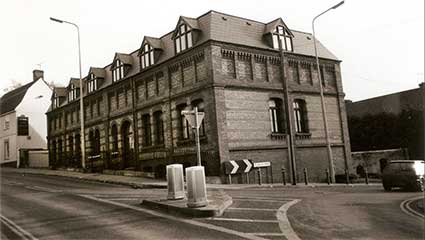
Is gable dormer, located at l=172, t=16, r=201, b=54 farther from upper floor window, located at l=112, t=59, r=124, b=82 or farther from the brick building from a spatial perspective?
upper floor window, located at l=112, t=59, r=124, b=82

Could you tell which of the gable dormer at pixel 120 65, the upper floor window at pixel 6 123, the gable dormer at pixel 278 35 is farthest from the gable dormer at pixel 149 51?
the upper floor window at pixel 6 123

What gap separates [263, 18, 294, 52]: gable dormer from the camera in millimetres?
27672

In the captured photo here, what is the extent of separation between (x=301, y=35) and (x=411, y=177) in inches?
671

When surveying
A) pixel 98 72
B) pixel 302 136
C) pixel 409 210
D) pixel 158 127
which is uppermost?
pixel 98 72

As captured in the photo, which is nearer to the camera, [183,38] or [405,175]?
[405,175]

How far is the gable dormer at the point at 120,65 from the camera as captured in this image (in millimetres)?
32438

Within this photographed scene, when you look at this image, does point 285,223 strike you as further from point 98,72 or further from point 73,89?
point 73,89

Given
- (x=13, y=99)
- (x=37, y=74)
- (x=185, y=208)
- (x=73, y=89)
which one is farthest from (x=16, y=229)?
(x=37, y=74)

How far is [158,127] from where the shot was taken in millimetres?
28750

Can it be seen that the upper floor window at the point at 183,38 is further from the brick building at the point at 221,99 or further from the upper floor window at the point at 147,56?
the upper floor window at the point at 147,56

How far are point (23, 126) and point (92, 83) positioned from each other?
1436cm

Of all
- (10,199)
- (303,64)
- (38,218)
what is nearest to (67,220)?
(38,218)

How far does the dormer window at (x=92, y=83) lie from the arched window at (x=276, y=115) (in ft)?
56.8

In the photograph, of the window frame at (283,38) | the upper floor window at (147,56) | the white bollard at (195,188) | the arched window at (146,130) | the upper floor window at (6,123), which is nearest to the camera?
the white bollard at (195,188)
